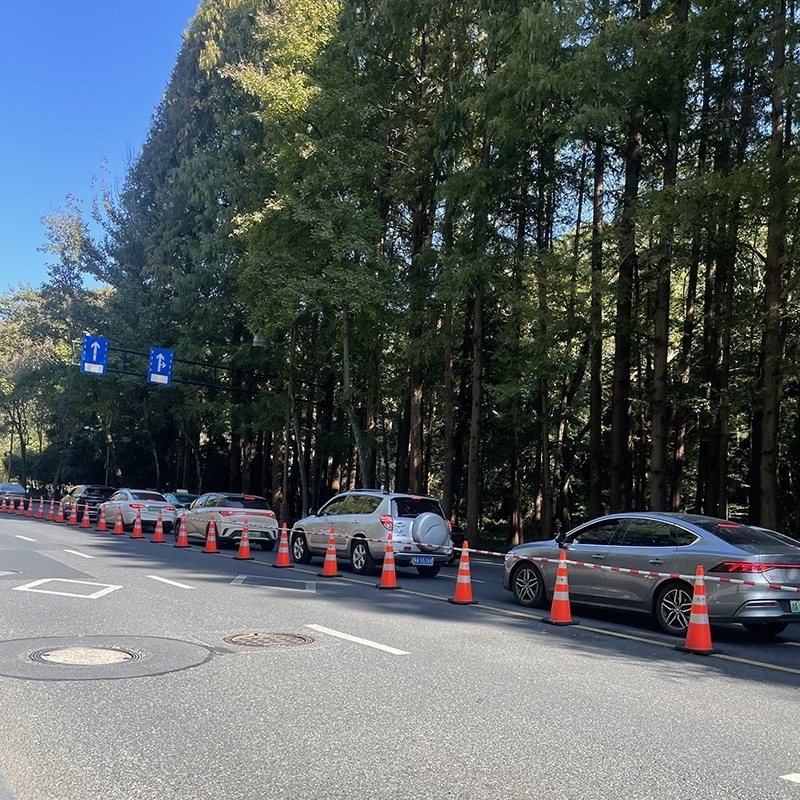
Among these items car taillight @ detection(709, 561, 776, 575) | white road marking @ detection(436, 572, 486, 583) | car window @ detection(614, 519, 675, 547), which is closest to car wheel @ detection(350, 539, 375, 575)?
white road marking @ detection(436, 572, 486, 583)

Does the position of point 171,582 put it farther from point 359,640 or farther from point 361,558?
point 359,640

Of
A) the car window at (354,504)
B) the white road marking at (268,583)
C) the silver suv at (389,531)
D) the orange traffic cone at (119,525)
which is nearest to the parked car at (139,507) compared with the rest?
the orange traffic cone at (119,525)

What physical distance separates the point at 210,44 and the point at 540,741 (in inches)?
1912

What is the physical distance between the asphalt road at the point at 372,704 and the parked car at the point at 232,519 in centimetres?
1130

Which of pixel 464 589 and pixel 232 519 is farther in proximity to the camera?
pixel 232 519

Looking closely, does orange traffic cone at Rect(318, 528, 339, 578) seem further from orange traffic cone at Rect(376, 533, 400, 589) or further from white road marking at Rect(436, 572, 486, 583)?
white road marking at Rect(436, 572, 486, 583)

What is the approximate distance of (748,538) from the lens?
10.7 metres

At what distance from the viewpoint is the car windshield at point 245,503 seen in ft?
79.4

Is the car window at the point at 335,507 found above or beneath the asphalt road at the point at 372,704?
above

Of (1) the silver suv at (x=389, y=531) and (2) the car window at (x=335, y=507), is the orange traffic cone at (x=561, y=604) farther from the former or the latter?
(2) the car window at (x=335, y=507)

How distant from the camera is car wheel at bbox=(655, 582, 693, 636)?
1058cm

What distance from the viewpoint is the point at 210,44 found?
47.4 m

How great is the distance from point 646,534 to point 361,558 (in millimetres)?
7156

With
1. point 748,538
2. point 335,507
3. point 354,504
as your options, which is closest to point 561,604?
point 748,538
